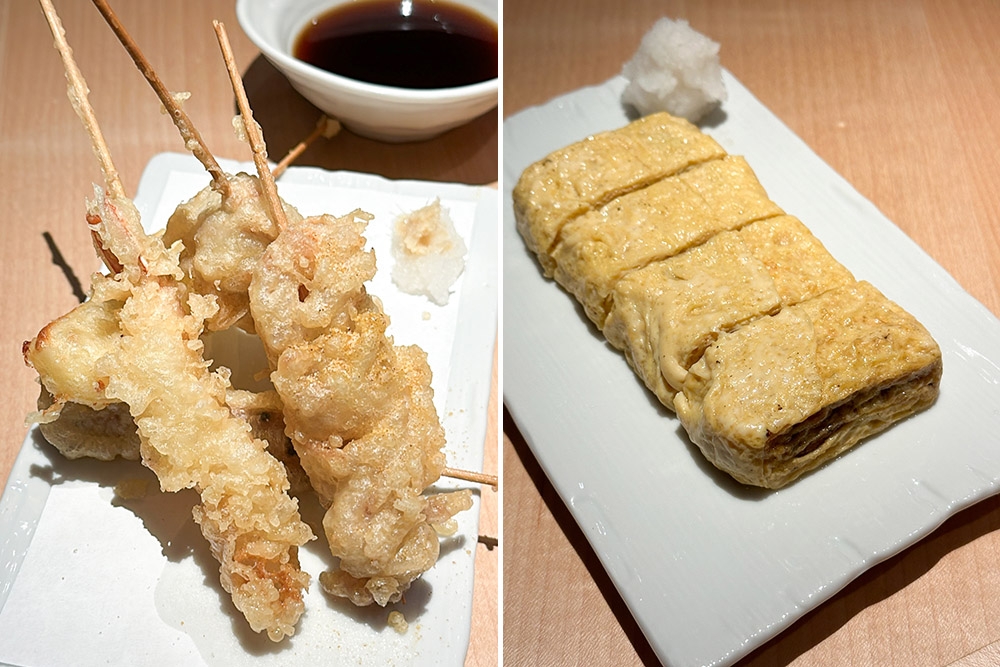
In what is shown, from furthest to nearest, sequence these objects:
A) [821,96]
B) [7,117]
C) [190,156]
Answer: [821,96] → [7,117] → [190,156]

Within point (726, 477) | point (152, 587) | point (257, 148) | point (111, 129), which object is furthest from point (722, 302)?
point (111, 129)

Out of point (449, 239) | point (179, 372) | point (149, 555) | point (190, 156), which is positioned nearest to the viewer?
point (179, 372)

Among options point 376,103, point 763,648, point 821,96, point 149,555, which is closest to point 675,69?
point 821,96

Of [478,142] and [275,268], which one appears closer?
[275,268]

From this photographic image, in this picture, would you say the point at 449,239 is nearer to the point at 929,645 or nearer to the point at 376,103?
the point at 376,103

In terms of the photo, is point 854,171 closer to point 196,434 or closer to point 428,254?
point 428,254

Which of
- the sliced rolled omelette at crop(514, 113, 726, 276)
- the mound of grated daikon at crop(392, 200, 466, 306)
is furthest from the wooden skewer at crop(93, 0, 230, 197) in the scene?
the sliced rolled omelette at crop(514, 113, 726, 276)

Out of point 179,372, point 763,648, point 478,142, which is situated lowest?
point 763,648
